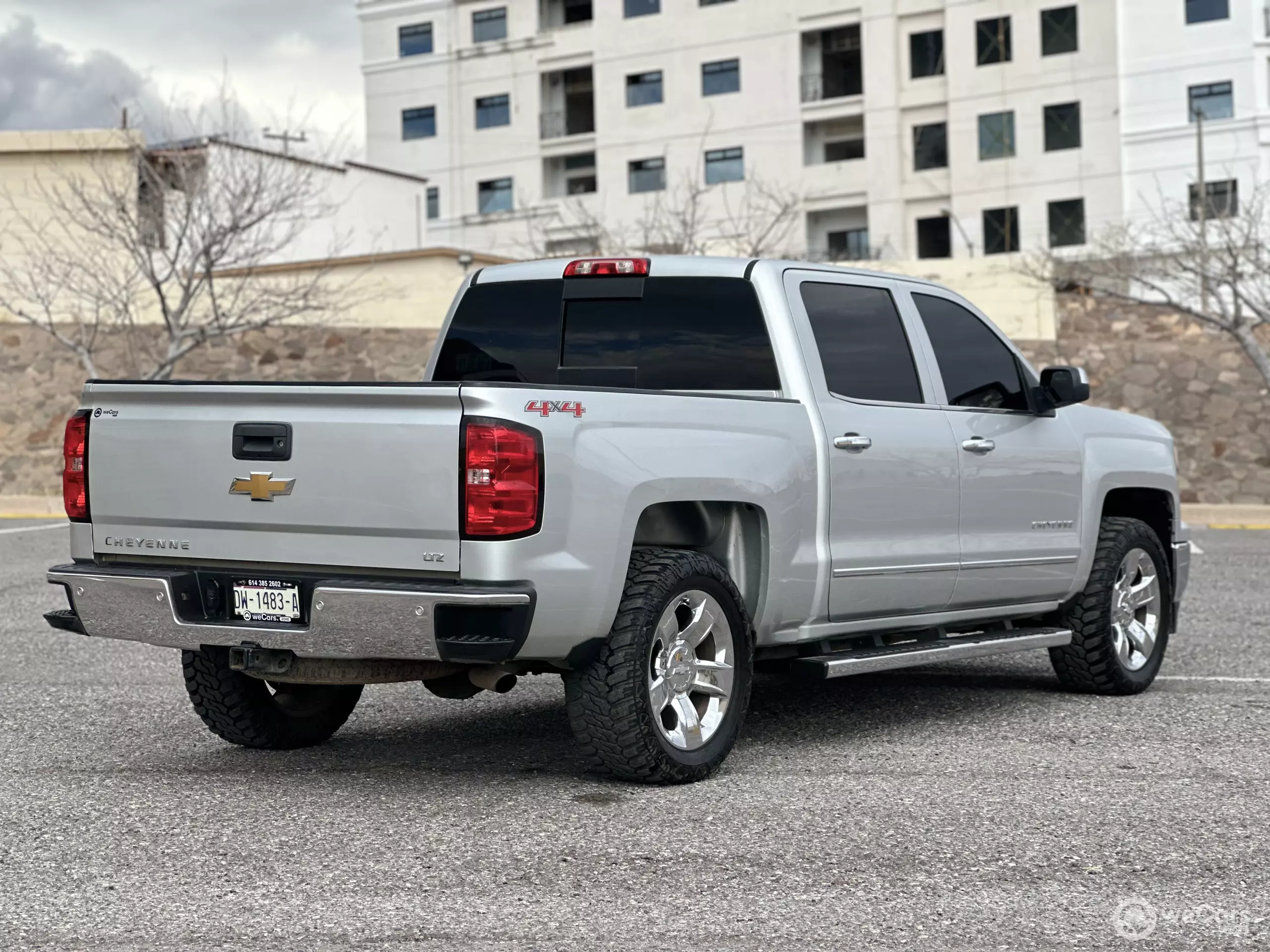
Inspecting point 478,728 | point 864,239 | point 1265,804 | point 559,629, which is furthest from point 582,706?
point 864,239

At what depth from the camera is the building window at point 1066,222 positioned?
5297cm

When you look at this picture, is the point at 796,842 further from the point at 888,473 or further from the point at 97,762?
the point at 97,762

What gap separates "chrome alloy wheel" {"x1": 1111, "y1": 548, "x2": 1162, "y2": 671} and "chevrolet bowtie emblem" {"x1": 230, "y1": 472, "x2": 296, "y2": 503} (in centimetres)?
449

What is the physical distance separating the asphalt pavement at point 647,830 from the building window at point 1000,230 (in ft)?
154

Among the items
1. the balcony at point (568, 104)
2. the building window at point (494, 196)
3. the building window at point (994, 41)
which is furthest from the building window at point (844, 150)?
the building window at point (494, 196)

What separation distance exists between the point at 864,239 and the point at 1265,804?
5184cm

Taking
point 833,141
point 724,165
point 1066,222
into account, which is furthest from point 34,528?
point 833,141

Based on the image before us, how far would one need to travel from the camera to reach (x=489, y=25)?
208ft

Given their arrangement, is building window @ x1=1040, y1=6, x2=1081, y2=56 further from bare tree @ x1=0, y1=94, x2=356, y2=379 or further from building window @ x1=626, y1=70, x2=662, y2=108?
bare tree @ x1=0, y1=94, x2=356, y2=379

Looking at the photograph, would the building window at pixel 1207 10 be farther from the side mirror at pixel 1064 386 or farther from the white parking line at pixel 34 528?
the side mirror at pixel 1064 386

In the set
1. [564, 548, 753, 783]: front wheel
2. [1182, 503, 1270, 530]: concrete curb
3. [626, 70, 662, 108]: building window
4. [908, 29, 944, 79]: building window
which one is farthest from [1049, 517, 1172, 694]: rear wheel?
[626, 70, 662, 108]: building window

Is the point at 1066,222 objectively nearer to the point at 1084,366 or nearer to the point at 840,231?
the point at 840,231

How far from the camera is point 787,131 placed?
2228 inches

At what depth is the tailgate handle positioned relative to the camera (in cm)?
558
